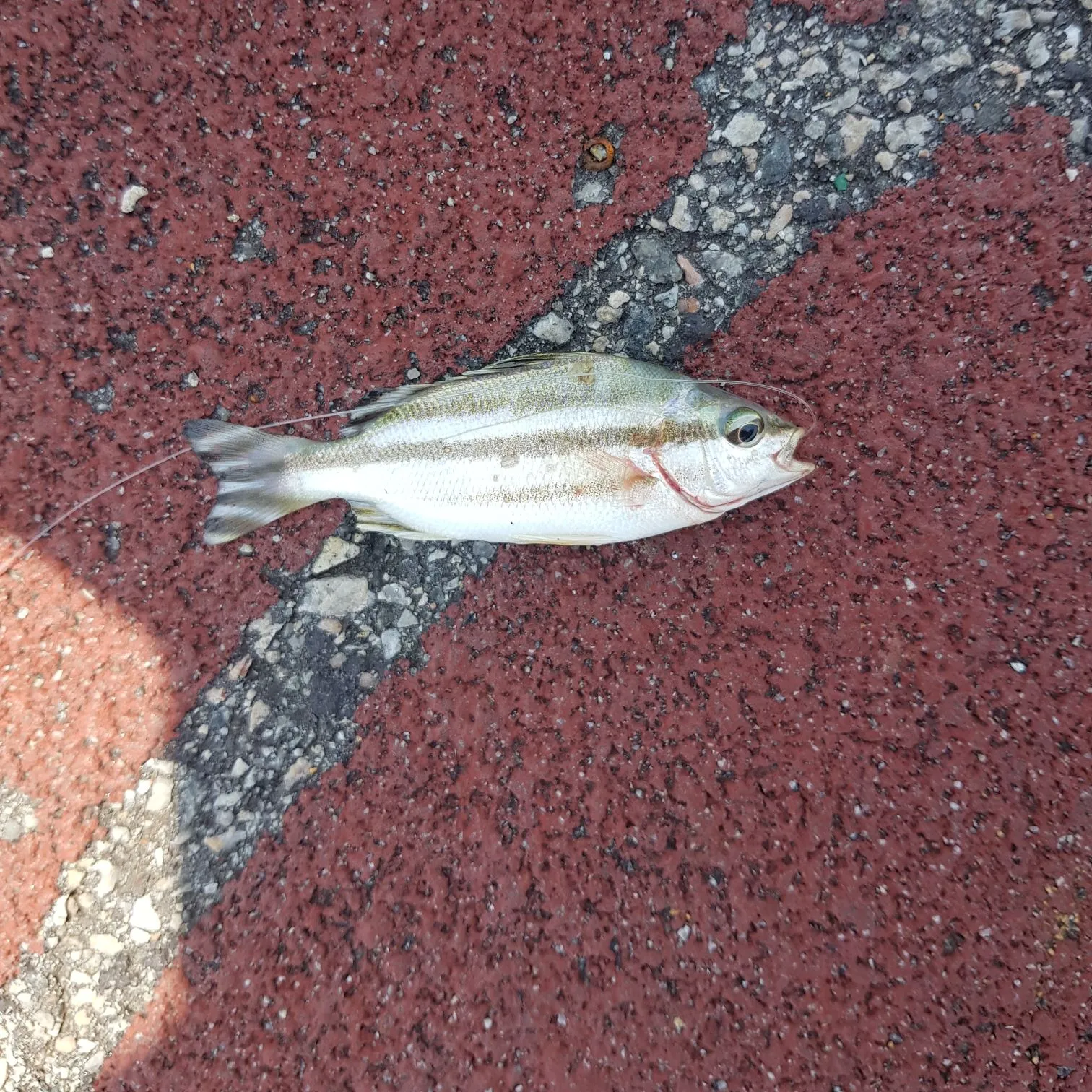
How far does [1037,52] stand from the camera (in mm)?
1757

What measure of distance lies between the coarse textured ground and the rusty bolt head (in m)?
0.07

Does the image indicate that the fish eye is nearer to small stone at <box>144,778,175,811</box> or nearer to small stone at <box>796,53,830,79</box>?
small stone at <box>796,53,830,79</box>

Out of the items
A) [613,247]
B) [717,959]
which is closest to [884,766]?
[717,959]

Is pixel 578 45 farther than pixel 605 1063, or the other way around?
pixel 578 45

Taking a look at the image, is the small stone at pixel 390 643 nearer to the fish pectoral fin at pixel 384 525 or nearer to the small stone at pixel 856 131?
the fish pectoral fin at pixel 384 525

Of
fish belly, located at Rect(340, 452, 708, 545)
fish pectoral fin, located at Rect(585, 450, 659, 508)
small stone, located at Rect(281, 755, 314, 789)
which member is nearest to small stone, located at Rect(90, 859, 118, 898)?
small stone, located at Rect(281, 755, 314, 789)

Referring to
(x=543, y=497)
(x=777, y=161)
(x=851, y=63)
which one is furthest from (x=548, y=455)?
(x=851, y=63)

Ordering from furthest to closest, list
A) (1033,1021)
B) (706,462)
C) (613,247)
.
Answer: (613,247), (706,462), (1033,1021)

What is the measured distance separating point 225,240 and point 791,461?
1.89 meters

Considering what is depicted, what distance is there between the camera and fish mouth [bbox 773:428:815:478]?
1.70 m

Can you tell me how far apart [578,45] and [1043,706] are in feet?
7.98

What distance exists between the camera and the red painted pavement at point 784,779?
1663mm

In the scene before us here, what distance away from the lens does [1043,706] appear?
5.65 feet

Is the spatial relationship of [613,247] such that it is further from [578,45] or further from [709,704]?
[709,704]
